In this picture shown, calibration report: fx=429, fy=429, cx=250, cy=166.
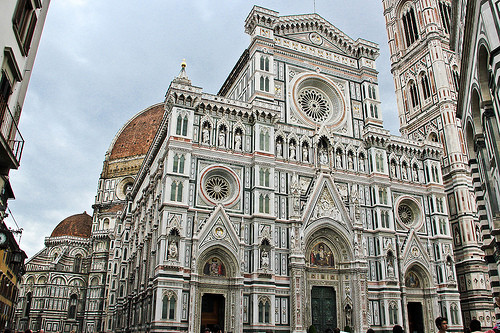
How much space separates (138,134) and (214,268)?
49063 millimetres

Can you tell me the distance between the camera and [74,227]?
63.7 meters

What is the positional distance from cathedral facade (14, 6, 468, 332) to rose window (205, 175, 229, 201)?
0.07 meters

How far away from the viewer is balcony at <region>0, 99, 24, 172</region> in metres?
11.4

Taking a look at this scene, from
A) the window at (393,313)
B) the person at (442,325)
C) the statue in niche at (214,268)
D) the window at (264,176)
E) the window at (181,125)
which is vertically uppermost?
the window at (181,125)

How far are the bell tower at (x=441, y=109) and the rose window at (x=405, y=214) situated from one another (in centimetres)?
175

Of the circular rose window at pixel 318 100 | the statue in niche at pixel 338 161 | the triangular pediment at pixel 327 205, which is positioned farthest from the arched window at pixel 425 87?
the triangular pediment at pixel 327 205

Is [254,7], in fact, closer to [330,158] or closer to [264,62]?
[264,62]

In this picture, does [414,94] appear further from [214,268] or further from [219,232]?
[214,268]

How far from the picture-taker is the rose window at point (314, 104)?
110ft

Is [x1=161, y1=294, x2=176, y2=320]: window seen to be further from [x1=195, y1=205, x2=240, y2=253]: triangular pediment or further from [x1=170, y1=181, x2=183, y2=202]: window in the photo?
[x1=170, y1=181, x2=183, y2=202]: window

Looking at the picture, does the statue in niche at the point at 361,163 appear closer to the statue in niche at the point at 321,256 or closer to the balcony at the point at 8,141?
the statue in niche at the point at 321,256

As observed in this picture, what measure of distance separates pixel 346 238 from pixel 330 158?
19.5 feet

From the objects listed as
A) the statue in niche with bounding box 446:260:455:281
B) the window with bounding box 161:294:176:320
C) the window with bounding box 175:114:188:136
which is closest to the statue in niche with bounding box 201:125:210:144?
the window with bounding box 175:114:188:136

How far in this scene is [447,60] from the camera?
139 feet
